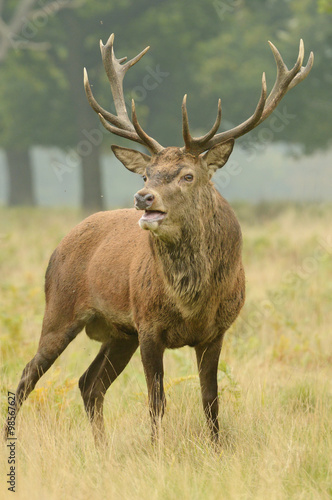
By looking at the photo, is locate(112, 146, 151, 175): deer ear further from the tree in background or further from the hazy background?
the tree in background

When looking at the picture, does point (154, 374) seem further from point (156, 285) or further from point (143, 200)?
point (143, 200)

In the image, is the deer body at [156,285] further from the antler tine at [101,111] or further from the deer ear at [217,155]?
the antler tine at [101,111]

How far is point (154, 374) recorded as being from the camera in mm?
4621

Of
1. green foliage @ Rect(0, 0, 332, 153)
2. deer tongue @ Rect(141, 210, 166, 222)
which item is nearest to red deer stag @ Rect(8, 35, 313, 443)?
deer tongue @ Rect(141, 210, 166, 222)

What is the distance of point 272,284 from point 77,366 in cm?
412

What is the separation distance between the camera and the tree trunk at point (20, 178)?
89.7ft

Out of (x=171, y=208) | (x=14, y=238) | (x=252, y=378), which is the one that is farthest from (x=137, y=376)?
(x=14, y=238)

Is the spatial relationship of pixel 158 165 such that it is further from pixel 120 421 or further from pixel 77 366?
pixel 77 366

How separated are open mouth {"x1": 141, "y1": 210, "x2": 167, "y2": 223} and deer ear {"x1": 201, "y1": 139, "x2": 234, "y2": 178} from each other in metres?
0.55

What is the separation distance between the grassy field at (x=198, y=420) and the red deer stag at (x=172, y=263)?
0.66 feet

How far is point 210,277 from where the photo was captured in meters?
4.51

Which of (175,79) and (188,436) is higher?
(175,79)

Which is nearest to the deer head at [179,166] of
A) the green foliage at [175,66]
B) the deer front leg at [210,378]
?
the deer front leg at [210,378]

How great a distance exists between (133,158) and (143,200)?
2.53ft
